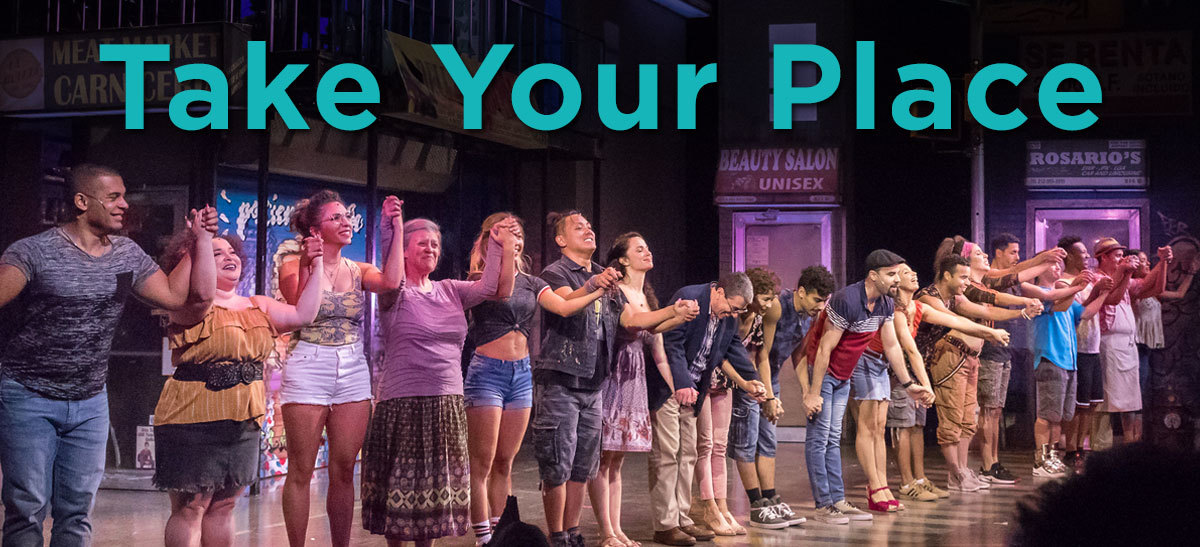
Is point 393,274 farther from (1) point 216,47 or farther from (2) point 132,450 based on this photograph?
(2) point 132,450

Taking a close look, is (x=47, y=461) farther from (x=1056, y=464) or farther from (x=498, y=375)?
(x=1056, y=464)

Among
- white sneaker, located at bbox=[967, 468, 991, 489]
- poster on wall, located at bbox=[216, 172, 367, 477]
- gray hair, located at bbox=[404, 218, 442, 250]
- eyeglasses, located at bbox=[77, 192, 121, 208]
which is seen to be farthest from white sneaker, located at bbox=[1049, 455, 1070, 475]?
eyeglasses, located at bbox=[77, 192, 121, 208]

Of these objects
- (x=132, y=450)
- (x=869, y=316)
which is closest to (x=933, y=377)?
(x=869, y=316)

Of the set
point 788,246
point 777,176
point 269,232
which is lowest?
point 269,232

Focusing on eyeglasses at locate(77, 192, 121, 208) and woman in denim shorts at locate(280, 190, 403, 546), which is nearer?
eyeglasses at locate(77, 192, 121, 208)

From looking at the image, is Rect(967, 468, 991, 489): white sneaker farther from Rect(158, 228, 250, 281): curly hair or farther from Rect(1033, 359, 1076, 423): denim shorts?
Rect(158, 228, 250, 281): curly hair

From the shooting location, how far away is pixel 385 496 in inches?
221

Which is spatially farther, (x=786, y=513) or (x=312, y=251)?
(x=786, y=513)

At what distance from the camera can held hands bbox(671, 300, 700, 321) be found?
6477mm

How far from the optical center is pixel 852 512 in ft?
27.7

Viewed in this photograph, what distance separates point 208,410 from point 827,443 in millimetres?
4698

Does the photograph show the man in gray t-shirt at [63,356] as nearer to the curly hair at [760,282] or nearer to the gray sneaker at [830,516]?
the curly hair at [760,282]

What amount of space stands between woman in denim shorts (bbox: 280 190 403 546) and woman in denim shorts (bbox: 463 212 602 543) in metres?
0.86

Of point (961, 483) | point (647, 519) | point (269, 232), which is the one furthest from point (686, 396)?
point (269, 232)
